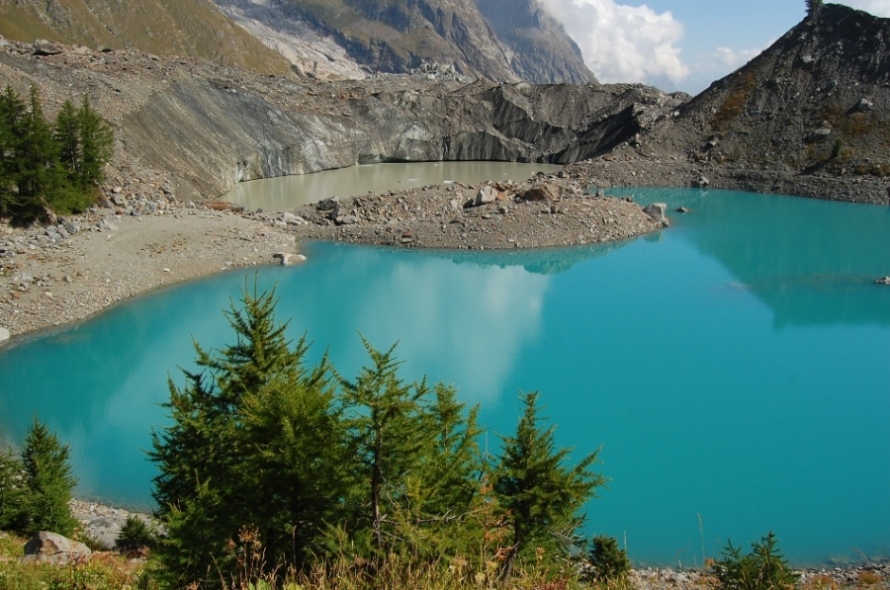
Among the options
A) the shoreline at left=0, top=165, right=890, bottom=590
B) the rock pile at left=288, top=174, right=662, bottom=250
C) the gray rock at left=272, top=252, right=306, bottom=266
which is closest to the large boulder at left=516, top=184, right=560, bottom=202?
the rock pile at left=288, top=174, right=662, bottom=250

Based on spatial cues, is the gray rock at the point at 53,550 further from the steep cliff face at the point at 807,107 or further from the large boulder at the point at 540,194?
the steep cliff face at the point at 807,107

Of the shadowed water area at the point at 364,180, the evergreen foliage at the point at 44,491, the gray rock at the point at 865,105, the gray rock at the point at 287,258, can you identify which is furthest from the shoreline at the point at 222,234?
the gray rock at the point at 865,105

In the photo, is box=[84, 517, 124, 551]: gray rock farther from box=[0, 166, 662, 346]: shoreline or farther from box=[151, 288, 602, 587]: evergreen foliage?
box=[0, 166, 662, 346]: shoreline

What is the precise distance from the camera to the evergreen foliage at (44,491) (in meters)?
11.3

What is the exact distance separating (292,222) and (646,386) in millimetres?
23964

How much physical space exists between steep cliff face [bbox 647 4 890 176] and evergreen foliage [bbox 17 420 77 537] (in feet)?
171

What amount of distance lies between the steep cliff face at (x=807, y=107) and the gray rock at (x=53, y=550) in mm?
52870

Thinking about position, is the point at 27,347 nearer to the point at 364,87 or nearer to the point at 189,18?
the point at 364,87

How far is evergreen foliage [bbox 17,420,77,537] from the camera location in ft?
37.1

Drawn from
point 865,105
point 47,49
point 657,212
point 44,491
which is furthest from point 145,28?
point 44,491

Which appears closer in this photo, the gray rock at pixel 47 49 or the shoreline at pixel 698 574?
the shoreline at pixel 698 574

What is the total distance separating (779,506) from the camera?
13.7m

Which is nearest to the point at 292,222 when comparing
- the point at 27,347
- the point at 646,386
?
the point at 27,347

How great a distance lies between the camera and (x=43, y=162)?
3019 centimetres
